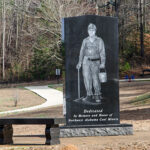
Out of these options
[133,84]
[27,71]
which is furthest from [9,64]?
[133,84]

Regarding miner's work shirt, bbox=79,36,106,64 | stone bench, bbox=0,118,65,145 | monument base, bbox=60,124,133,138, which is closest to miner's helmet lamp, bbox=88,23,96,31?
miner's work shirt, bbox=79,36,106,64

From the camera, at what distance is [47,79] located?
58969mm

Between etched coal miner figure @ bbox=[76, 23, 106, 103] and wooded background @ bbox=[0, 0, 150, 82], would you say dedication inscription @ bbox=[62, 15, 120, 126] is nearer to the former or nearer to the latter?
etched coal miner figure @ bbox=[76, 23, 106, 103]

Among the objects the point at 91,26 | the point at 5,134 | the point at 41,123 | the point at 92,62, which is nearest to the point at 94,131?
the point at 92,62

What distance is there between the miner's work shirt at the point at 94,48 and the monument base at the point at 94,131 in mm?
1680

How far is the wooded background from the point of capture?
55.6 meters

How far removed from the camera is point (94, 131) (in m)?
12.5

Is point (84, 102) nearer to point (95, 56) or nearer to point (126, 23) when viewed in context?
point (95, 56)

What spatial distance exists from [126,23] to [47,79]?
13.7 metres

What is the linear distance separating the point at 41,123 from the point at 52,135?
361 mm

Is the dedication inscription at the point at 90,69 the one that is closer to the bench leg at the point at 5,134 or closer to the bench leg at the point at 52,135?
the bench leg at the point at 52,135

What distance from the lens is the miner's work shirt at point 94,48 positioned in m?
12.6

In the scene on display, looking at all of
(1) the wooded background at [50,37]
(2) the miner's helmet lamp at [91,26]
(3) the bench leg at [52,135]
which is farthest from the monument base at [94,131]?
(1) the wooded background at [50,37]

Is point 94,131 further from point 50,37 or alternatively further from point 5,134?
point 50,37
